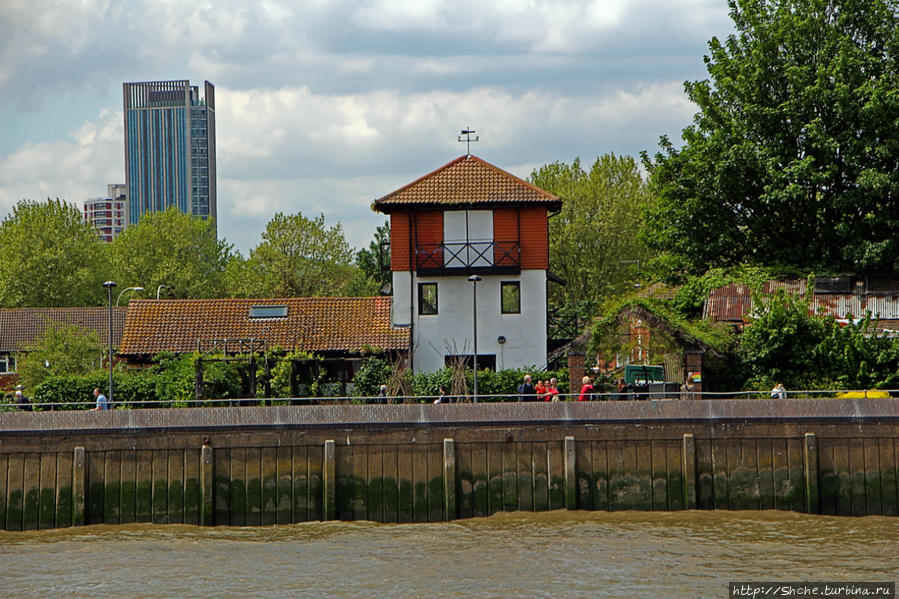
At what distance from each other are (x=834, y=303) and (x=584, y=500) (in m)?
14.8

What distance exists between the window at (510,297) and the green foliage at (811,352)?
9.01 metres

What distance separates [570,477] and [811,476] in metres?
5.12

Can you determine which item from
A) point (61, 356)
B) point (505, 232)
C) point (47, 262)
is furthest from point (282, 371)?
point (47, 262)

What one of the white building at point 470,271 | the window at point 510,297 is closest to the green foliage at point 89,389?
the white building at point 470,271

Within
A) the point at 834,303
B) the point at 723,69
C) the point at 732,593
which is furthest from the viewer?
the point at 723,69

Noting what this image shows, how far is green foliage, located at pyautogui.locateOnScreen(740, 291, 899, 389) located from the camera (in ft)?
104

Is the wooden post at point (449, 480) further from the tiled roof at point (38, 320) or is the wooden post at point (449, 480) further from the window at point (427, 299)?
the tiled roof at point (38, 320)

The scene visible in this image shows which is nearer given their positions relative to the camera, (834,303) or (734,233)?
(834,303)

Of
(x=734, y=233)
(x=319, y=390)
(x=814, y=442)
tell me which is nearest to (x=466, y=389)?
(x=319, y=390)

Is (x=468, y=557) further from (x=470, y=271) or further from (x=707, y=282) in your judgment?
(x=707, y=282)

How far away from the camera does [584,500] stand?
2511 cm

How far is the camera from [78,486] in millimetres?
24562

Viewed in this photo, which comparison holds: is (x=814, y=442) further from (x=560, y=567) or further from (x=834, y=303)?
(x=834, y=303)

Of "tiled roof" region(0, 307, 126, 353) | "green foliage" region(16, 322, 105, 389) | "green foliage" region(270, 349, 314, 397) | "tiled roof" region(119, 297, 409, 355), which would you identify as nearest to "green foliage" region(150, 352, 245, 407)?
"green foliage" region(270, 349, 314, 397)
